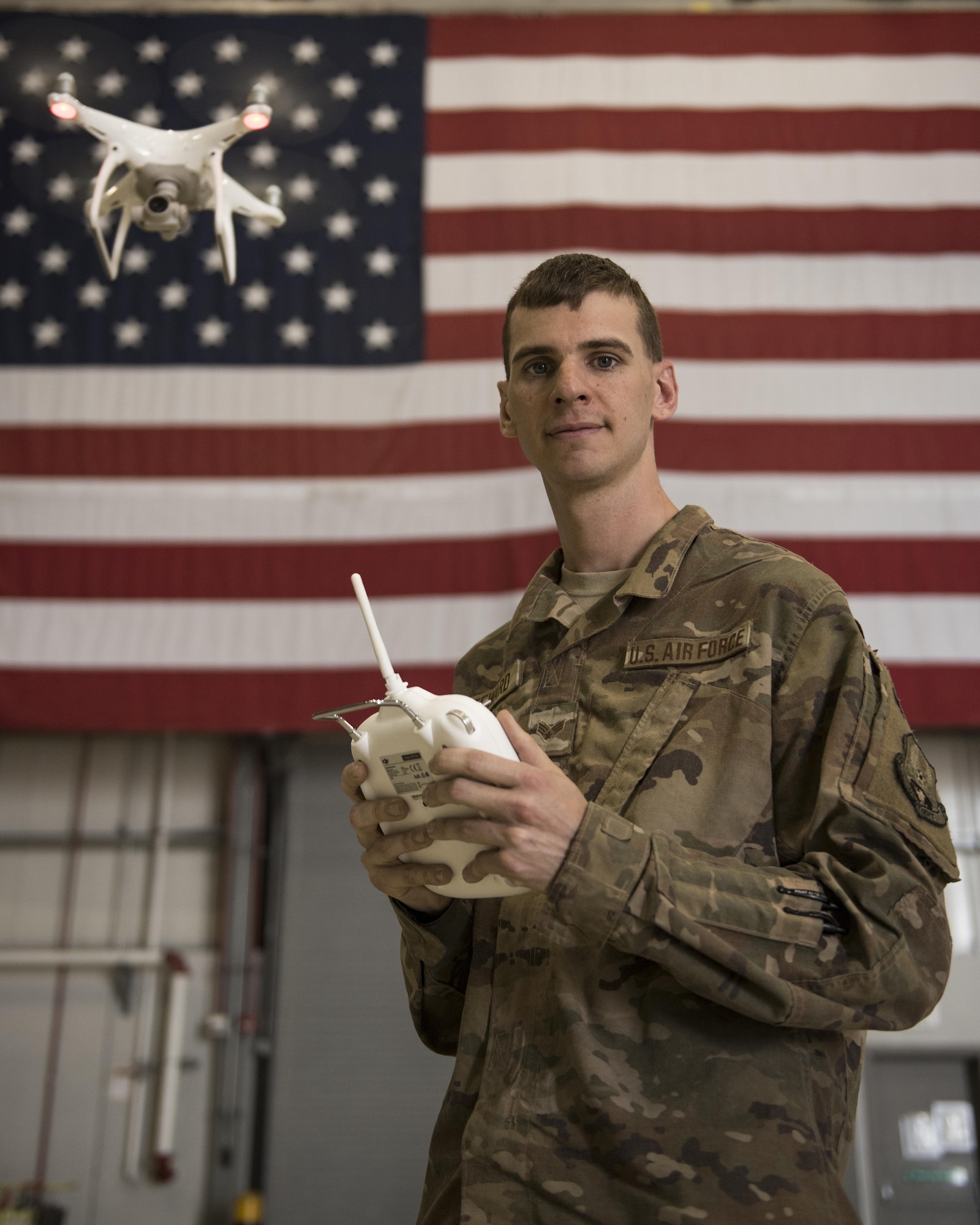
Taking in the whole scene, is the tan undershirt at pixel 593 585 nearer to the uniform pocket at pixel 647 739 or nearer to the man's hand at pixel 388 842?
the uniform pocket at pixel 647 739

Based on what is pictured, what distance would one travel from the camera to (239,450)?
487 centimetres

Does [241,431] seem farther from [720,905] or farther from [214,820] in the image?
[720,905]

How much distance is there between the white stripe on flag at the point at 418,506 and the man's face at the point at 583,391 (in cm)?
303

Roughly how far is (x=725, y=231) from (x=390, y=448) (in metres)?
1.74

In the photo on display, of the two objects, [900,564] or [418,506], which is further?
[418,506]

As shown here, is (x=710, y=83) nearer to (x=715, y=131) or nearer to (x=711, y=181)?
(x=715, y=131)

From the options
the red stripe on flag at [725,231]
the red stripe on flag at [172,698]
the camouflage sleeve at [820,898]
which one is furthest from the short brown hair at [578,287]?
the red stripe on flag at [725,231]

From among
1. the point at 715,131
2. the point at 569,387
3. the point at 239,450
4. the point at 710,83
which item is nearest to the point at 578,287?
the point at 569,387

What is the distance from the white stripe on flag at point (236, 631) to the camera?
4641 mm

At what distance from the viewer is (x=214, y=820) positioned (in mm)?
5527

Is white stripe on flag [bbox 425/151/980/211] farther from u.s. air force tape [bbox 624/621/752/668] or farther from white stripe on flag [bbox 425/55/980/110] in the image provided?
u.s. air force tape [bbox 624/621/752/668]

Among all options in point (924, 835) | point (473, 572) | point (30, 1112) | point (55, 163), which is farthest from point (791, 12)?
point (30, 1112)

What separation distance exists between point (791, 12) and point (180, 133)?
13.9ft

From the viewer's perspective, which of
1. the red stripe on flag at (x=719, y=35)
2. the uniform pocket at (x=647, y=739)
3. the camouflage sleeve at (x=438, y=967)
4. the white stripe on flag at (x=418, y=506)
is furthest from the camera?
the red stripe on flag at (x=719, y=35)
